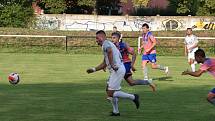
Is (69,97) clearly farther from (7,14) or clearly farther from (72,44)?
(7,14)

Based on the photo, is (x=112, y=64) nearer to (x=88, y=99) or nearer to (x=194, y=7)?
(x=88, y=99)

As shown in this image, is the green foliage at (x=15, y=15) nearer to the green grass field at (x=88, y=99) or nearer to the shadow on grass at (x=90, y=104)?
the green grass field at (x=88, y=99)

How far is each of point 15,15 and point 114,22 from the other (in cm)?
1025

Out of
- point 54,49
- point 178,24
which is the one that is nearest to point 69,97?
point 54,49

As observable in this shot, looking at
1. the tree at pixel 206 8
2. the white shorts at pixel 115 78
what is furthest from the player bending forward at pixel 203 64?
the tree at pixel 206 8

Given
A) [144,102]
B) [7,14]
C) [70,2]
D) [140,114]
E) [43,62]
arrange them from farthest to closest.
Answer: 1. [70,2]
2. [7,14]
3. [43,62]
4. [144,102]
5. [140,114]

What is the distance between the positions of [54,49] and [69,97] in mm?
25589

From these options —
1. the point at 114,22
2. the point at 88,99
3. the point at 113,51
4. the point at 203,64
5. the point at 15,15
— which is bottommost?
the point at 88,99

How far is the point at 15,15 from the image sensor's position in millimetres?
54781

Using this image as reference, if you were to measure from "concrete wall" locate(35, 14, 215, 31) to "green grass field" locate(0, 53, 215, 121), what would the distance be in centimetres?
3232

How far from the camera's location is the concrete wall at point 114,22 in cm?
5728

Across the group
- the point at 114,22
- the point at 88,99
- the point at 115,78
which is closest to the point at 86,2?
the point at 114,22

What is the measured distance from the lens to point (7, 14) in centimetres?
5450

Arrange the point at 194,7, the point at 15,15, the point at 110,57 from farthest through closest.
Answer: the point at 194,7
the point at 15,15
the point at 110,57
